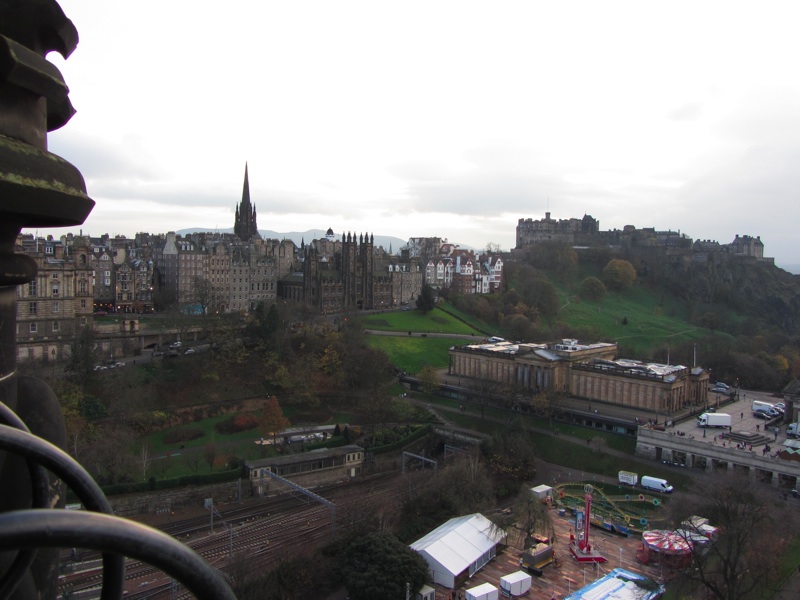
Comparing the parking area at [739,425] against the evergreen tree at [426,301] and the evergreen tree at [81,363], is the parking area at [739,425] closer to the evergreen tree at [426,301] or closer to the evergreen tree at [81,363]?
Answer: the evergreen tree at [426,301]

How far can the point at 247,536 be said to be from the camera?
2703 centimetres

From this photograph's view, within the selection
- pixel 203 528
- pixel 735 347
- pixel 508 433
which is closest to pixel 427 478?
pixel 508 433

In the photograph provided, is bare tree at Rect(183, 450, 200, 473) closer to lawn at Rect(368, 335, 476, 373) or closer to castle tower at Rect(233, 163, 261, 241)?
lawn at Rect(368, 335, 476, 373)

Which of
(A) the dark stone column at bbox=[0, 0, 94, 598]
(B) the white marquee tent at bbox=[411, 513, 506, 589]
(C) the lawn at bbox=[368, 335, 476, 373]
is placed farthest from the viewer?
(C) the lawn at bbox=[368, 335, 476, 373]

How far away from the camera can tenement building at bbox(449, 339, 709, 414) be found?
43719 mm

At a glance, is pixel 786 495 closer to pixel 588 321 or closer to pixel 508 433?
pixel 508 433

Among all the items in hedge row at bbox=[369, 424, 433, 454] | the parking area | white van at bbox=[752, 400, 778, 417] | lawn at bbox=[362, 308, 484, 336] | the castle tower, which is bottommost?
hedge row at bbox=[369, 424, 433, 454]

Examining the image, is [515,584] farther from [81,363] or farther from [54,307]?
[54,307]

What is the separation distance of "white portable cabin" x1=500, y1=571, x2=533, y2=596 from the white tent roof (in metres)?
1.84

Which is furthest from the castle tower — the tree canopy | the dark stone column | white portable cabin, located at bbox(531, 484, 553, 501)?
the dark stone column

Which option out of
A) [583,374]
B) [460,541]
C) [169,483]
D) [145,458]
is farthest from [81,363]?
[583,374]

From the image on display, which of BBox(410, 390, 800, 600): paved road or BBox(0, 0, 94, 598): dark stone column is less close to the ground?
BBox(0, 0, 94, 598): dark stone column

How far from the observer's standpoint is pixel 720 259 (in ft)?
357

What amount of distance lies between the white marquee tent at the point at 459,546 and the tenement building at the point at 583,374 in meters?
18.8
